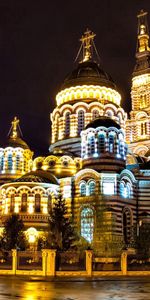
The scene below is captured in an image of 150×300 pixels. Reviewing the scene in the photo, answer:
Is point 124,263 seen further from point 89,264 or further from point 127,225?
point 127,225

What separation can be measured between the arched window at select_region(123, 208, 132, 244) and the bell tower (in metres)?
19.9

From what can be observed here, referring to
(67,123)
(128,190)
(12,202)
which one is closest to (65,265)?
(128,190)

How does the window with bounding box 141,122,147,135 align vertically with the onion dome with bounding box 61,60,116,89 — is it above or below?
below

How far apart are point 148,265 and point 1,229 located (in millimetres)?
20124

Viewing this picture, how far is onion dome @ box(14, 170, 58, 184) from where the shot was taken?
47.8 meters

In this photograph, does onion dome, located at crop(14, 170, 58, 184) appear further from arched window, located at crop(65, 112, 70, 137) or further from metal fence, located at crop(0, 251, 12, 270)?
metal fence, located at crop(0, 251, 12, 270)

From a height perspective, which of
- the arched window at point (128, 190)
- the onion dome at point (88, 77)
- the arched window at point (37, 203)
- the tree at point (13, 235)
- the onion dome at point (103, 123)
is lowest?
the tree at point (13, 235)

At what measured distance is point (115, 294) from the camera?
1748 centimetres

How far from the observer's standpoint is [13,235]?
132 feet

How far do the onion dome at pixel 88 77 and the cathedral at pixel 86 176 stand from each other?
0.14 metres

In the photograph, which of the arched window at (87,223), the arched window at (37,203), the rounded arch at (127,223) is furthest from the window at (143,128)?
the arched window at (37,203)

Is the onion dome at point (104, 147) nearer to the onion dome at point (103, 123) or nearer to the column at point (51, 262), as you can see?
the onion dome at point (103, 123)

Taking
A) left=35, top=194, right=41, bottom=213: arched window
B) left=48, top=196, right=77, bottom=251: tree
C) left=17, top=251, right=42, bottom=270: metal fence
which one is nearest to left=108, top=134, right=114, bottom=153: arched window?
left=35, top=194, right=41, bottom=213: arched window

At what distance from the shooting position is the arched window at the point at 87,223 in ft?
147
